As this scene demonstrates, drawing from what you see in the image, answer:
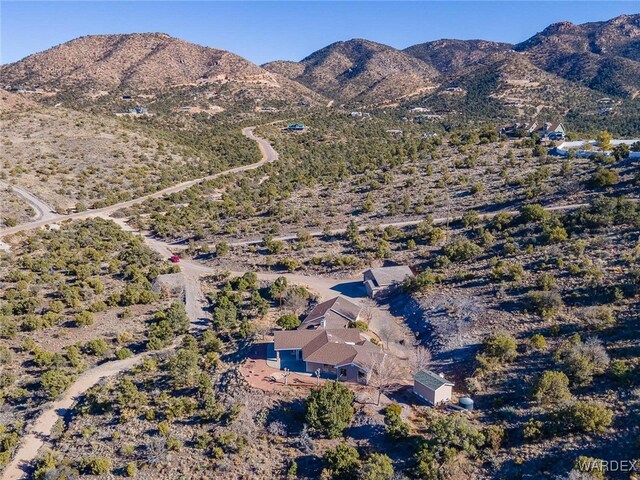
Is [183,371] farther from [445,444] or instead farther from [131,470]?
[445,444]

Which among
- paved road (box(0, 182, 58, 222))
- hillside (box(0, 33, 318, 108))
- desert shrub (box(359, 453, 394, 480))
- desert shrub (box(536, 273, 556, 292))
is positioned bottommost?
desert shrub (box(359, 453, 394, 480))

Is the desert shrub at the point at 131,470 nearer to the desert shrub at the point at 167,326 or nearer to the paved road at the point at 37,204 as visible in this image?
the desert shrub at the point at 167,326

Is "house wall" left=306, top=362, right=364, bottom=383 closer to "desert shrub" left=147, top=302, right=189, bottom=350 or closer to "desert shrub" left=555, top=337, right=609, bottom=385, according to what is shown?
"desert shrub" left=147, top=302, right=189, bottom=350

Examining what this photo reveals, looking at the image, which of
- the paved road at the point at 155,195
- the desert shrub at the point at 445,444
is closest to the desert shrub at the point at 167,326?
the desert shrub at the point at 445,444

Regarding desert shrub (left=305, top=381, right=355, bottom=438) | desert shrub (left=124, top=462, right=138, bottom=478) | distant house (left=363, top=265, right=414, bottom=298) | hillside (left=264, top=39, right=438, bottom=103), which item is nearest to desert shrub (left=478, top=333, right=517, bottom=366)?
desert shrub (left=305, top=381, right=355, bottom=438)

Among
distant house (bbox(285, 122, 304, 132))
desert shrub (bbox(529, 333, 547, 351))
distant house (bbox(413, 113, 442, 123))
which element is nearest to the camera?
desert shrub (bbox(529, 333, 547, 351))
